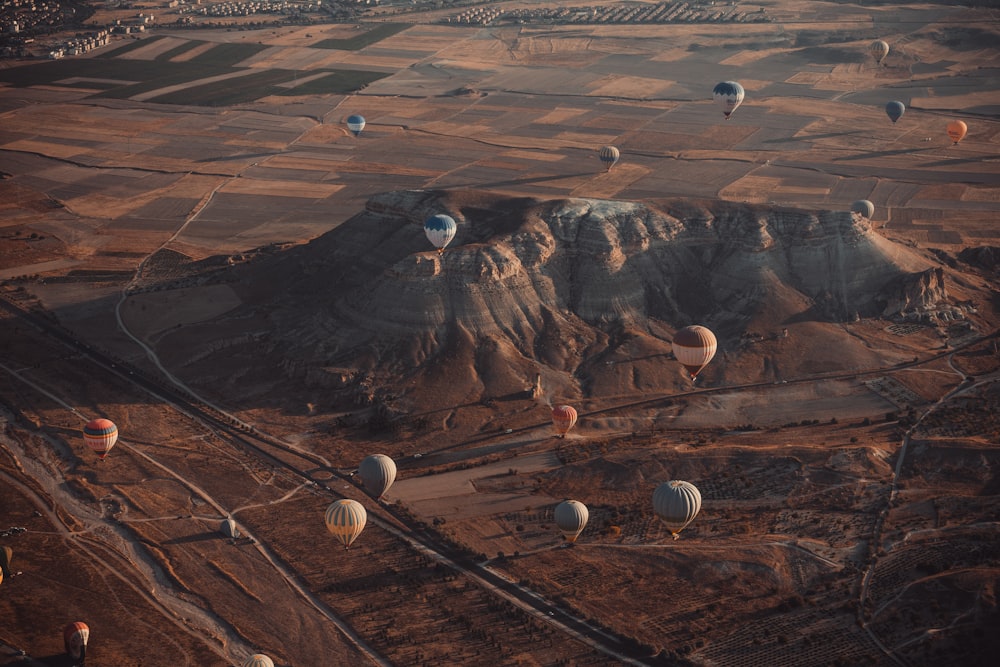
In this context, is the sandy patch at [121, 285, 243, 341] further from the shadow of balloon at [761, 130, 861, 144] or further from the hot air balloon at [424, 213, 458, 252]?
the shadow of balloon at [761, 130, 861, 144]

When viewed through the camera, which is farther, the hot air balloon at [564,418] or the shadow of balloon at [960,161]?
the shadow of balloon at [960,161]

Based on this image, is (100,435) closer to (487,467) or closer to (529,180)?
(487,467)

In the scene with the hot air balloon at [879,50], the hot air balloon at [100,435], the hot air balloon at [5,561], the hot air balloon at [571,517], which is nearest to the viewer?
the hot air balloon at [5,561]

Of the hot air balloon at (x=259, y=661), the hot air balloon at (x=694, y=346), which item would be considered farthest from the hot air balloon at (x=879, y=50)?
the hot air balloon at (x=259, y=661)

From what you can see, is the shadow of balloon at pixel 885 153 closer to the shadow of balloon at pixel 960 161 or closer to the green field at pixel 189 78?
the shadow of balloon at pixel 960 161

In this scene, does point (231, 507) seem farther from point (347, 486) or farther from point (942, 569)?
point (942, 569)

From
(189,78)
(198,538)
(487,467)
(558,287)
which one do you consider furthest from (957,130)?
(189,78)
